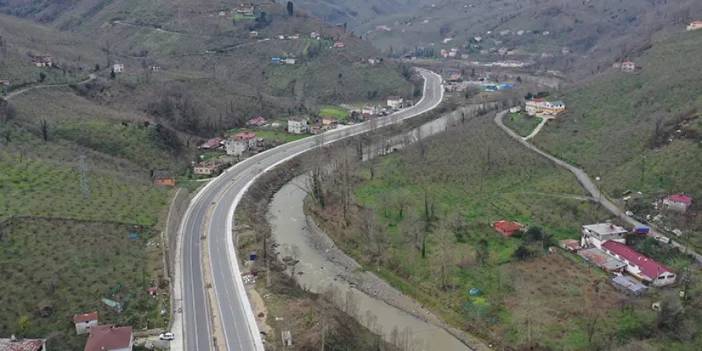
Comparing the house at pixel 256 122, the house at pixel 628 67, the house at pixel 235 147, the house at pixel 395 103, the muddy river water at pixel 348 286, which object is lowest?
the muddy river water at pixel 348 286

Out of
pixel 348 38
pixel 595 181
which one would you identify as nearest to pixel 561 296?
pixel 595 181

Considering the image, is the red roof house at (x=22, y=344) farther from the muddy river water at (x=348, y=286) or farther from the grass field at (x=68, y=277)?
the muddy river water at (x=348, y=286)

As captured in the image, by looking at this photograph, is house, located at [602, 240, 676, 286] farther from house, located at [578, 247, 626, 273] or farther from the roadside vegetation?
the roadside vegetation

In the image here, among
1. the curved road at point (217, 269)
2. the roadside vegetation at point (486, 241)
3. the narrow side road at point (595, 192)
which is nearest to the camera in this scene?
the curved road at point (217, 269)

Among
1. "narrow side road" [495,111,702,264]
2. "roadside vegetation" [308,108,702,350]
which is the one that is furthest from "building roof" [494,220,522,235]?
"narrow side road" [495,111,702,264]

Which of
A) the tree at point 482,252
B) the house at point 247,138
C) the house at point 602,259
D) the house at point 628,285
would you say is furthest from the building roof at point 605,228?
the house at point 247,138

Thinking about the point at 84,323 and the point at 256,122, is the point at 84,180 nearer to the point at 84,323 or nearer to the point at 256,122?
the point at 84,323
